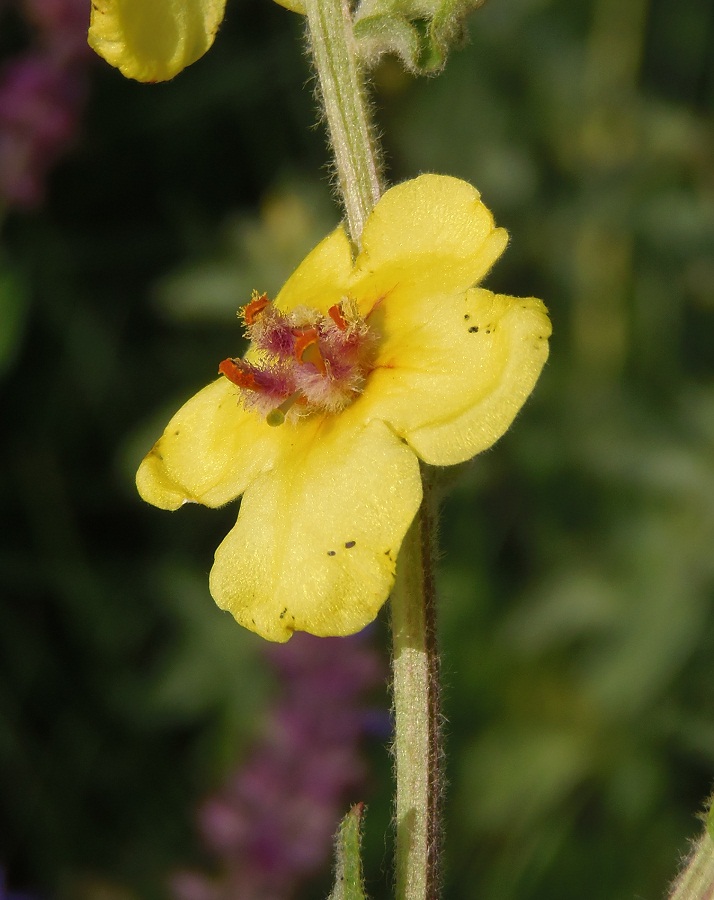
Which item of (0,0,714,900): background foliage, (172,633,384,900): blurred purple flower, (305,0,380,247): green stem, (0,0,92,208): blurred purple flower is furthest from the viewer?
(0,0,92,208): blurred purple flower

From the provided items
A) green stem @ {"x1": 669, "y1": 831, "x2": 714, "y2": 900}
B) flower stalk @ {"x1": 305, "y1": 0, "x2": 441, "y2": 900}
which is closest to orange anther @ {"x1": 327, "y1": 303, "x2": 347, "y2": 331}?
flower stalk @ {"x1": 305, "y1": 0, "x2": 441, "y2": 900}

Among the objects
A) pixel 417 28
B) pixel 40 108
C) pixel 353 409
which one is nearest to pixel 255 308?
pixel 353 409

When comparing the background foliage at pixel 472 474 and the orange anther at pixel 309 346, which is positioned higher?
the orange anther at pixel 309 346

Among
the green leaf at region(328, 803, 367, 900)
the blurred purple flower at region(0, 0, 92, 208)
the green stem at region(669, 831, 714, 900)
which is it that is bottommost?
the green stem at region(669, 831, 714, 900)

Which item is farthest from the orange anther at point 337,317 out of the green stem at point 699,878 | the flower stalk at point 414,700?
the green stem at point 699,878

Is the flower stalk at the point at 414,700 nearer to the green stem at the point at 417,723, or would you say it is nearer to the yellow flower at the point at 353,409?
the green stem at the point at 417,723

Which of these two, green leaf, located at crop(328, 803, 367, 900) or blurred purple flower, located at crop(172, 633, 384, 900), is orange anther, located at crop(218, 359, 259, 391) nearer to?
green leaf, located at crop(328, 803, 367, 900)
